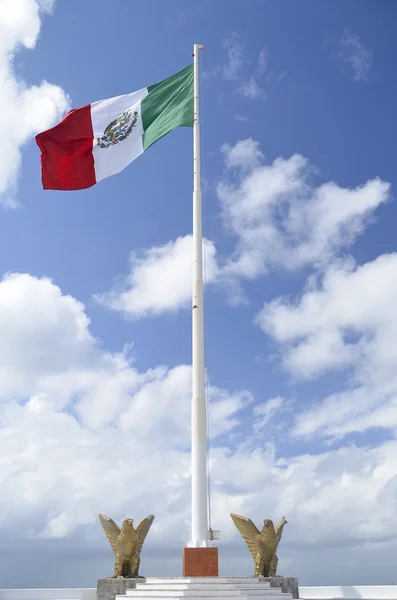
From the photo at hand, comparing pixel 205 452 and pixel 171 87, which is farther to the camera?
pixel 171 87

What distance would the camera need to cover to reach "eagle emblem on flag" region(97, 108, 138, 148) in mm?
19578

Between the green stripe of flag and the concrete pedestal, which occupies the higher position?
the green stripe of flag

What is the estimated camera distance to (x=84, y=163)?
19906 mm

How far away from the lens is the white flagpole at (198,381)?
15.5m

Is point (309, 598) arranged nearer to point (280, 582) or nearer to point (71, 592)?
point (280, 582)

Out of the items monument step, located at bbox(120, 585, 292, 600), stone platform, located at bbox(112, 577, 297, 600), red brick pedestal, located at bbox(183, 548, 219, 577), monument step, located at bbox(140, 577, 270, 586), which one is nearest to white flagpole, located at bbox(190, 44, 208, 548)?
red brick pedestal, located at bbox(183, 548, 219, 577)

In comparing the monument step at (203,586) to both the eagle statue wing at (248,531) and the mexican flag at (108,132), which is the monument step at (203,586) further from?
the mexican flag at (108,132)

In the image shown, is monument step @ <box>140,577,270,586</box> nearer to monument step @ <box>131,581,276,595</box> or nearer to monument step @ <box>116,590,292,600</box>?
monument step @ <box>131,581,276,595</box>

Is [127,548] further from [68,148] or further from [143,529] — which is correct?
[68,148]

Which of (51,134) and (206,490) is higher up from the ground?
(51,134)

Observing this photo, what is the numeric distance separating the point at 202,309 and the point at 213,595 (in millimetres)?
7429

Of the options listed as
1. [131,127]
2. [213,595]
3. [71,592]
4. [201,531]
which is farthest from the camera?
[131,127]

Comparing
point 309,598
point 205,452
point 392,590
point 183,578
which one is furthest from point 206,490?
point 392,590

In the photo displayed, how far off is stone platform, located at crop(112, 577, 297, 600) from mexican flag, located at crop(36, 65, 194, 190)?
1186 centimetres
